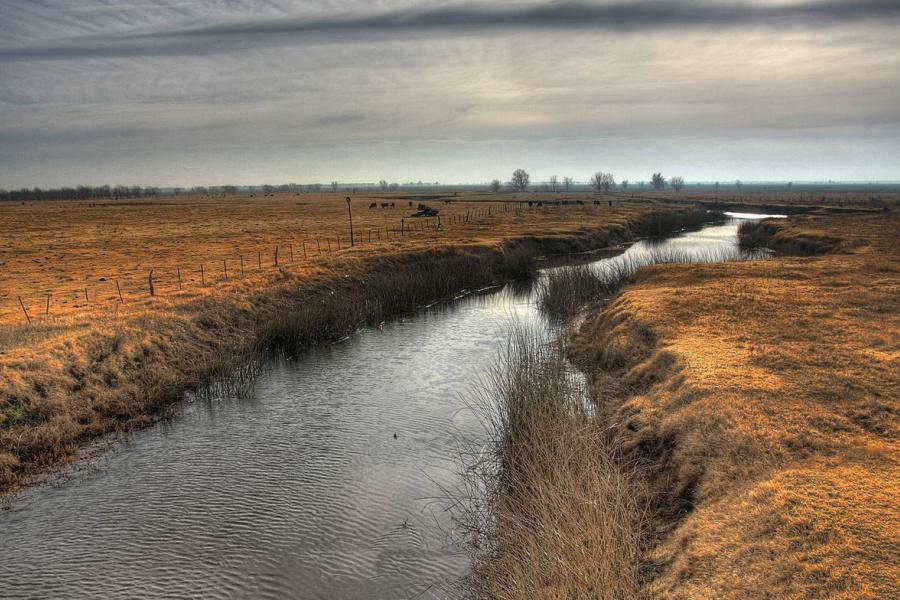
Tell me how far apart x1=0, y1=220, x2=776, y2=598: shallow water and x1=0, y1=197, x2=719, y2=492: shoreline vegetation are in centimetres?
132

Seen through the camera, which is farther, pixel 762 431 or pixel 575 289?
pixel 575 289

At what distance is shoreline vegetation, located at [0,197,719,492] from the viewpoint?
15883 millimetres

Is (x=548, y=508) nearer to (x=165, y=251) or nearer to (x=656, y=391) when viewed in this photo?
(x=656, y=391)

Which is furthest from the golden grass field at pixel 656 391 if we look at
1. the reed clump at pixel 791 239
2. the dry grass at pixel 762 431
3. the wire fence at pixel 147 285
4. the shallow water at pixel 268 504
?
the reed clump at pixel 791 239

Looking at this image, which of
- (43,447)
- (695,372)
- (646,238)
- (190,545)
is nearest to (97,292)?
(43,447)

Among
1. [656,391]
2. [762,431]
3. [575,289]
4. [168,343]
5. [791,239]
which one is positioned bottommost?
[656,391]

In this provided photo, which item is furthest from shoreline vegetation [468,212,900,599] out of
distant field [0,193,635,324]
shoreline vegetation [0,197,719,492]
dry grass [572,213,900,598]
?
distant field [0,193,635,324]

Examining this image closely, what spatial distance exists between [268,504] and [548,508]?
6.74 meters

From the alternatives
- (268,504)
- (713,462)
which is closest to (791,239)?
(713,462)

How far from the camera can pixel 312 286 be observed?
3266 centimetres

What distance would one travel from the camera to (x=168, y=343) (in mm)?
21750

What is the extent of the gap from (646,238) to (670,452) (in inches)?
2600

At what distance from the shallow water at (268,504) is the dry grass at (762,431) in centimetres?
447

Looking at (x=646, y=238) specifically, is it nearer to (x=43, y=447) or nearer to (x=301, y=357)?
(x=301, y=357)
